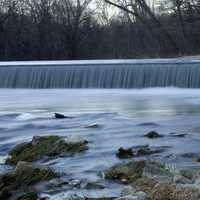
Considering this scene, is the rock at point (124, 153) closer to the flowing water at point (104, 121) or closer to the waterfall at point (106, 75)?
the flowing water at point (104, 121)

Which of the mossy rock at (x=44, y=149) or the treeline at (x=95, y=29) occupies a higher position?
the treeline at (x=95, y=29)

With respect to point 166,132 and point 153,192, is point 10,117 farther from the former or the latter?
point 153,192

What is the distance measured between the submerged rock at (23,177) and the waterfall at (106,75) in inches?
451

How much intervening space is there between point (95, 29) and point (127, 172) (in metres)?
34.8

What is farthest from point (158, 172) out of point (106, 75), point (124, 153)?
point (106, 75)

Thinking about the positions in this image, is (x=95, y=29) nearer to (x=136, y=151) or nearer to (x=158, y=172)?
(x=136, y=151)

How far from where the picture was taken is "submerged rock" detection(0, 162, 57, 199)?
17.4 ft

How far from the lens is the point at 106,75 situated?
1862 cm

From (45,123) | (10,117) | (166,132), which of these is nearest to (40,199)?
(166,132)

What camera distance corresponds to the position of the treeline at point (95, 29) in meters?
33.8

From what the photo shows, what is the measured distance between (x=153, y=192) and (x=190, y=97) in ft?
33.1

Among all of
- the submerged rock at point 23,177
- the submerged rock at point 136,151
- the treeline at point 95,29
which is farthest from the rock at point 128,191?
the treeline at point 95,29

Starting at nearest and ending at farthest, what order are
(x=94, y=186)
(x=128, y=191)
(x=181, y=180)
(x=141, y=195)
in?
(x=141, y=195), (x=128, y=191), (x=181, y=180), (x=94, y=186)

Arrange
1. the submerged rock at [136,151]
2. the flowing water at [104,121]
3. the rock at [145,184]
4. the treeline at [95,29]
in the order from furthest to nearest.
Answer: the treeline at [95,29]
the submerged rock at [136,151]
the flowing water at [104,121]
the rock at [145,184]
